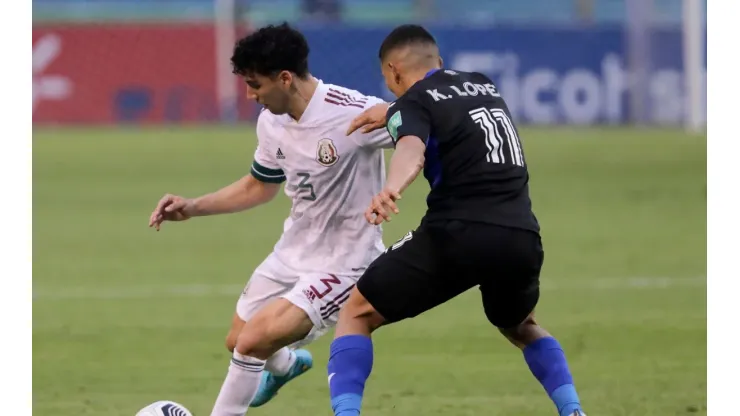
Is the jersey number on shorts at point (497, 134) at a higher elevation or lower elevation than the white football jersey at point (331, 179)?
higher

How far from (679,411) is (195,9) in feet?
78.4

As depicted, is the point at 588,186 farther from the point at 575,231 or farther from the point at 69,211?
the point at 69,211

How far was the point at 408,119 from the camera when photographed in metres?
6.04

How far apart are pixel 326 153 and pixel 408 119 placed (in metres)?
0.82

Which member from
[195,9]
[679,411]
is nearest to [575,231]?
[679,411]

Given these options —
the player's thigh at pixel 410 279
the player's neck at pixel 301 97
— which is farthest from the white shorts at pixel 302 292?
the player's neck at pixel 301 97

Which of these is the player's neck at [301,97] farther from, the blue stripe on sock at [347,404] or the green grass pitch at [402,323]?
the green grass pitch at [402,323]

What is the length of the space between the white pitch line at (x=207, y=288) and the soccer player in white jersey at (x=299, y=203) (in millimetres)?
4949

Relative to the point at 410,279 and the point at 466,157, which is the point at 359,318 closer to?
the point at 410,279

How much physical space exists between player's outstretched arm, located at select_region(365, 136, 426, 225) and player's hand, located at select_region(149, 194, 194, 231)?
154 centimetres

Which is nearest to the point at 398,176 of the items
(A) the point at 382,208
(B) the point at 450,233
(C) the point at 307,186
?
(A) the point at 382,208

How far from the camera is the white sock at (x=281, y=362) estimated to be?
7461 mm

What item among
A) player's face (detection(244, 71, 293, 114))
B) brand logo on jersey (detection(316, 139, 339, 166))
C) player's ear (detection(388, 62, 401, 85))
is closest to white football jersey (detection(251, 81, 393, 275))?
brand logo on jersey (detection(316, 139, 339, 166))

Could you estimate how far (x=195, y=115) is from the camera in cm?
2680
